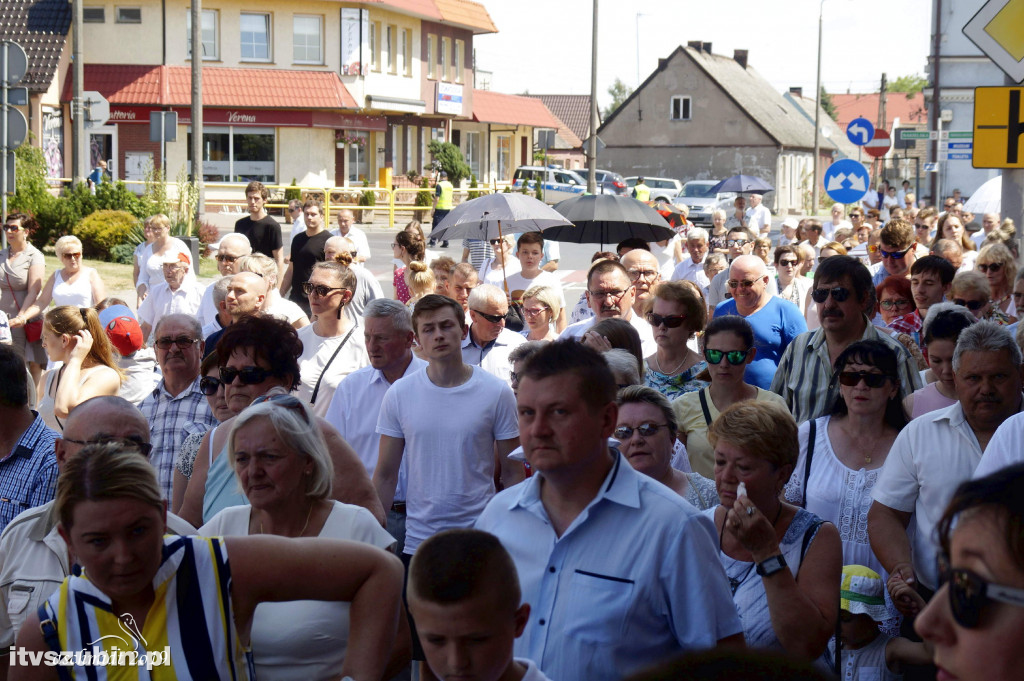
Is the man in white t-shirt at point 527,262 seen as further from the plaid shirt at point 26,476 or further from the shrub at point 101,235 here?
the shrub at point 101,235

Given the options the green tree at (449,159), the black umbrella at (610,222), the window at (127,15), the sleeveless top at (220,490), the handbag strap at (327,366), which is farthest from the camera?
the green tree at (449,159)

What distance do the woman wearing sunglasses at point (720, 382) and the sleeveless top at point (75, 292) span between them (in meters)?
7.38

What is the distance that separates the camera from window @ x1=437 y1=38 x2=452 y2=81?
2224 inches

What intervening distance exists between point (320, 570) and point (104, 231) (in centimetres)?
2387

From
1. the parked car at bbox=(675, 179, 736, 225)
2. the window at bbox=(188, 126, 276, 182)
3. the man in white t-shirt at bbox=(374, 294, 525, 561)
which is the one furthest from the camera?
the window at bbox=(188, 126, 276, 182)

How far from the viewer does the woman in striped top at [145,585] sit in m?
2.96

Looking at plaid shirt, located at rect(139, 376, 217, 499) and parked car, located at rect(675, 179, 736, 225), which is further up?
parked car, located at rect(675, 179, 736, 225)

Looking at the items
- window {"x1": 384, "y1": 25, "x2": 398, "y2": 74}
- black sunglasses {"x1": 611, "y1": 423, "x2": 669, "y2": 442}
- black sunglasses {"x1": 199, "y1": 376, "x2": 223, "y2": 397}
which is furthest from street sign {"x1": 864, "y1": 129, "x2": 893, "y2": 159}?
window {"x1": 384, "y1": 25, "x2": 398, "y2": 74}

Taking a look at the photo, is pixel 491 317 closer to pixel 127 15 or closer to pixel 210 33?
pixel 210 33

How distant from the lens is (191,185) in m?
25.0

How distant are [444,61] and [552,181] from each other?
30.8 feet

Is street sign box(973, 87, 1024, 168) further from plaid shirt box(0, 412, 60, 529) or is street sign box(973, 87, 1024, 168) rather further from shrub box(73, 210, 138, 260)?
shrub box(73, 210, 138, 260)

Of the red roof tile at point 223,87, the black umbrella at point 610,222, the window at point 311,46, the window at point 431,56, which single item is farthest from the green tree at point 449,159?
the black umbrella at point 610,222

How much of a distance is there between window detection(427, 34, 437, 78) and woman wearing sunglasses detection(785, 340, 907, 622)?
51767mm
